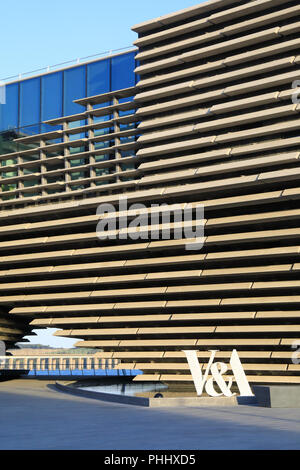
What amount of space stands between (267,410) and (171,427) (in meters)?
6.48

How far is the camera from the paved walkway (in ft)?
46.6

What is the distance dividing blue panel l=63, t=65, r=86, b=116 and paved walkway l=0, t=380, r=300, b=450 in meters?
20.6

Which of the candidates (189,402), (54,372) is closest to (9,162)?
(54,372)

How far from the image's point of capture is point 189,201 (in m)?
33.7

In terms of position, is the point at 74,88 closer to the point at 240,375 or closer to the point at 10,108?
the point at 10,108

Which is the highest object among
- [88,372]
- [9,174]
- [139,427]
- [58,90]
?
[58,90]

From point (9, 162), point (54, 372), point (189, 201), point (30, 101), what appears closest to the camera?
point (189, 201)

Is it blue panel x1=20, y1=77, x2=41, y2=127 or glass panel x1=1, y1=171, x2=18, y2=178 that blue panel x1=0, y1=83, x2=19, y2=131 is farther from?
glass panel x1=1, y1=171, x2=18, y2=178

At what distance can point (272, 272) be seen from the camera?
1202 inches

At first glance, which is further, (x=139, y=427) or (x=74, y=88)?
(x=74, y=88)

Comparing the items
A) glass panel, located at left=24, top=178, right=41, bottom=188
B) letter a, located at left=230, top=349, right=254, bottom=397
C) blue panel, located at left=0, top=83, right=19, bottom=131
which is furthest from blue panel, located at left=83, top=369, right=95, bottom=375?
letter a, located at left=230, top=349, right=254, bottom=397

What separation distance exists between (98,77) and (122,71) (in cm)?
175

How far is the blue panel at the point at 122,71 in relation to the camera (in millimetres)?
39969

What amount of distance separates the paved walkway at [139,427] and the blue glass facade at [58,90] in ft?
68.3
